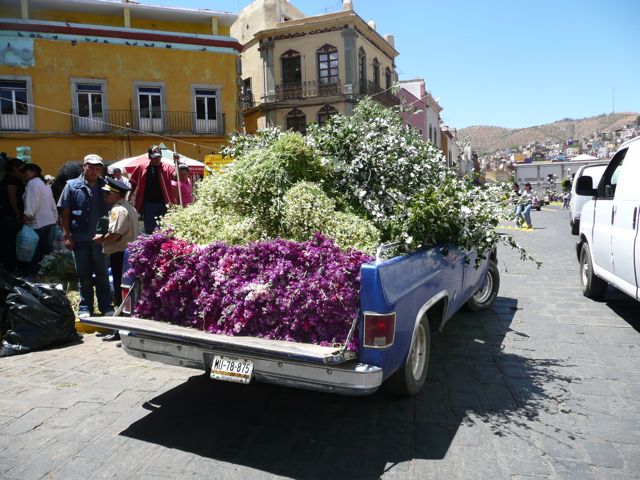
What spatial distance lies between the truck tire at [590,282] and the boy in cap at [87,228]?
622cm

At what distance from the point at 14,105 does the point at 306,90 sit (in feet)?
55.2

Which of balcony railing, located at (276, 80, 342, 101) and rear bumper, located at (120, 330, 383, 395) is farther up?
balcony railing, located at (276, 80, 342, 101)

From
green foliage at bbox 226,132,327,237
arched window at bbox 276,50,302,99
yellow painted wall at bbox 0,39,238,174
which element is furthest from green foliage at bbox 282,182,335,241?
arched window at bbox 276,50,302,99

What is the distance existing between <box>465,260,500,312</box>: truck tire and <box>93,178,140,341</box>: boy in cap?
4.16m

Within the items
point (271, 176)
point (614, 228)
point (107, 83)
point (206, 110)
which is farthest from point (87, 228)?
point (206, 110)

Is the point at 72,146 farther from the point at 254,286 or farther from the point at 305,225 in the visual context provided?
the point at 254,286

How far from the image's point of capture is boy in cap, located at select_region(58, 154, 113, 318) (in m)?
6.05

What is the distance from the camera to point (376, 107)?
18.3ft

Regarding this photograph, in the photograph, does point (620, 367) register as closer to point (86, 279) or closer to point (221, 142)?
point (86, 279)

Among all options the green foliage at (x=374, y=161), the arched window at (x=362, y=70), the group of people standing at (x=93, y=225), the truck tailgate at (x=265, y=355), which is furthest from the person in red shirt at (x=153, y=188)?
the arched window at (x=362, y=70)

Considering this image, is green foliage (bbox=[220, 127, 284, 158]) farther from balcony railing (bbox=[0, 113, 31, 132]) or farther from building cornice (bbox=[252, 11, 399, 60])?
building cornice (bbox=[252, 11, 399, 60])

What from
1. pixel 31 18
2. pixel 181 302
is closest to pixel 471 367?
pixel 181 302

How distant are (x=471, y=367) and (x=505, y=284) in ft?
14.3

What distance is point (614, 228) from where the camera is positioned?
6.09 metres
